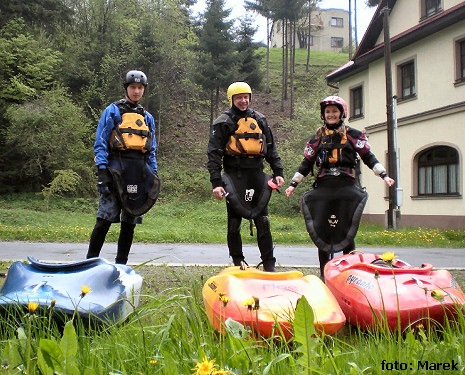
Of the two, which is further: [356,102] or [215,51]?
[215,51]

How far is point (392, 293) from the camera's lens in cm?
283

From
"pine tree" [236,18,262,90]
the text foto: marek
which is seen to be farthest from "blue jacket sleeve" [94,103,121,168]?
"pine tree" [236,18,262,90]

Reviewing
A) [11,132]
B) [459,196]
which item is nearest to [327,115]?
[459,196]

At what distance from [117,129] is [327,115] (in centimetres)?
219

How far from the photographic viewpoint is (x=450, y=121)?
58.4 feet

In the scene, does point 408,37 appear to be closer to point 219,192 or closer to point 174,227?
point 174,227

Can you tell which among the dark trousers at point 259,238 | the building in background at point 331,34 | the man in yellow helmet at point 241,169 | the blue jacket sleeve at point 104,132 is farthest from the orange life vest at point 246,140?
the building in background at point 331,34

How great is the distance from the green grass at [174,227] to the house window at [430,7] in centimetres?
916

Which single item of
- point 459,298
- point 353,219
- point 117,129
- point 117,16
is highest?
point 117,16

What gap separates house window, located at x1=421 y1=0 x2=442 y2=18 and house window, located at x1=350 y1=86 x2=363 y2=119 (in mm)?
4751

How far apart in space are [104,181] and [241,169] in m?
1.39

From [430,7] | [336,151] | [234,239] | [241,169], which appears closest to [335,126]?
[336,151]

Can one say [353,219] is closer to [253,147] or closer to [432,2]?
[253,147]

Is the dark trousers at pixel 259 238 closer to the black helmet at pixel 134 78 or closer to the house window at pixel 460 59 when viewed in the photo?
the black helmet at pixel 134 78
